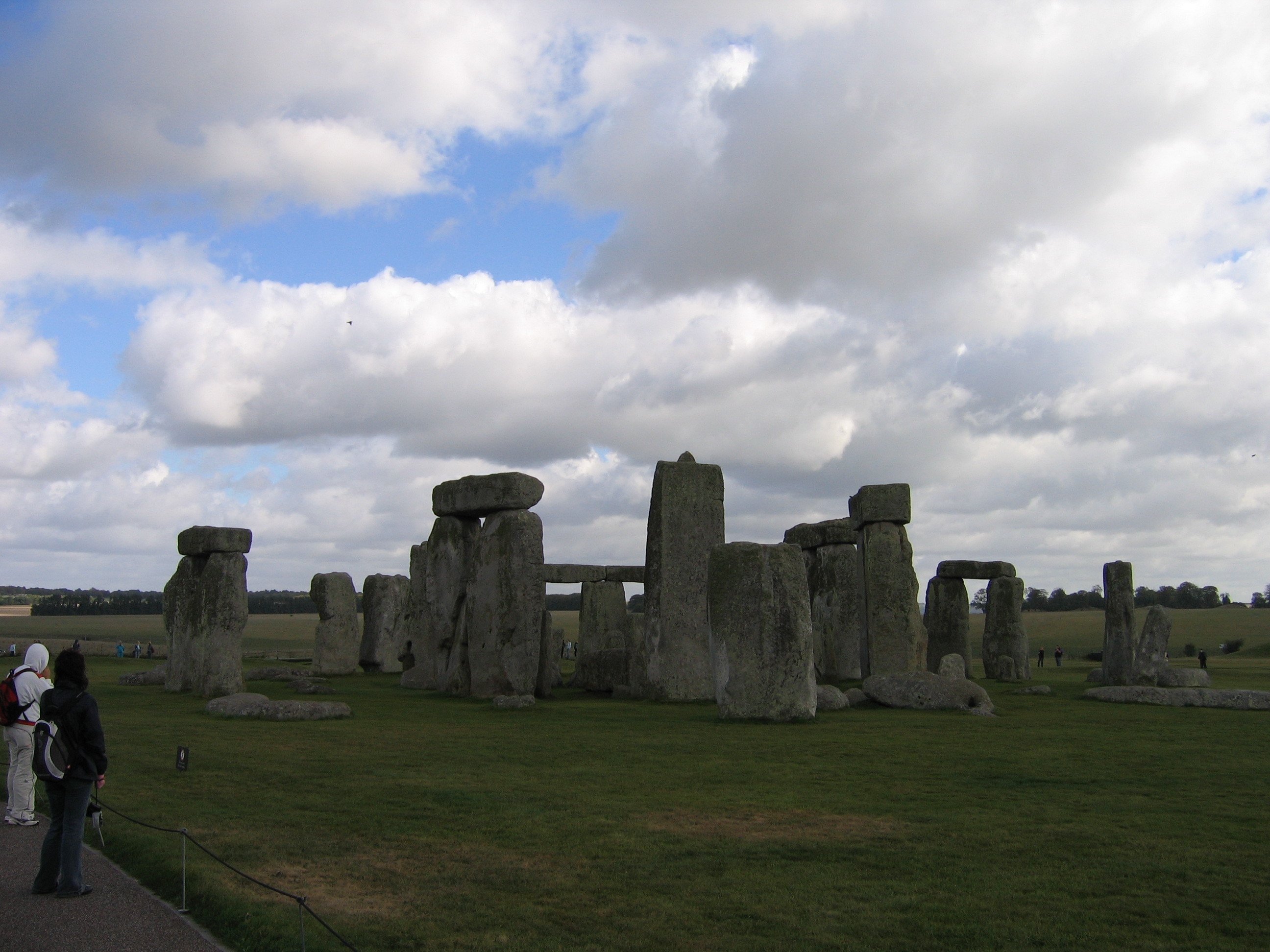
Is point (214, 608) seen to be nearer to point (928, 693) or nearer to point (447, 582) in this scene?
point (447, 582)

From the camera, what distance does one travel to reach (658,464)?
17547mm

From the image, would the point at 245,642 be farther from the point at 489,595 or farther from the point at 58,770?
the point at 58,770

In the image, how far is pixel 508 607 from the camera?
56.7 feet

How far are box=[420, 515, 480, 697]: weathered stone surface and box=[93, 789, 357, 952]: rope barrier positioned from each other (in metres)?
12.4

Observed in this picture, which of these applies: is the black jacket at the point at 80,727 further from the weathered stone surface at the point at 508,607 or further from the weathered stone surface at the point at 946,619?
the weathered stone surface at the point at 946,619

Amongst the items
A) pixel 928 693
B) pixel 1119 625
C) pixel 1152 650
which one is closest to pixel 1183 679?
pixel 1152 650

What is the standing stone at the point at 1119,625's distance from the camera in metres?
21.0

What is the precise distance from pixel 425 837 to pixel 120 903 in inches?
75.1

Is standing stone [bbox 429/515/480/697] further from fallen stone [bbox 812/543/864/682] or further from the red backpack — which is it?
the red backpack

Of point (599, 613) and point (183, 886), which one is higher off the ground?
point (599, 613)

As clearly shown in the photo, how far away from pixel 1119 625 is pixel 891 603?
534cm

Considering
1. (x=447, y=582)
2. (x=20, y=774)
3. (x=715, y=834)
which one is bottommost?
(x=715, y=834)

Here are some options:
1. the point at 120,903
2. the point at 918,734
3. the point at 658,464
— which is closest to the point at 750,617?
the point at 918,734

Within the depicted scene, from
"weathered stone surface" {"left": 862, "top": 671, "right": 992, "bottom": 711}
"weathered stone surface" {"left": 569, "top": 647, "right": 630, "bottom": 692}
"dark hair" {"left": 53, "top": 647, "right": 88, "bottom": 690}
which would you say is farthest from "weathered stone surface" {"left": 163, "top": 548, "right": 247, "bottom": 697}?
"dark hair" {"left": 53, "top": 647, "right": 88, "bottom": 690}
